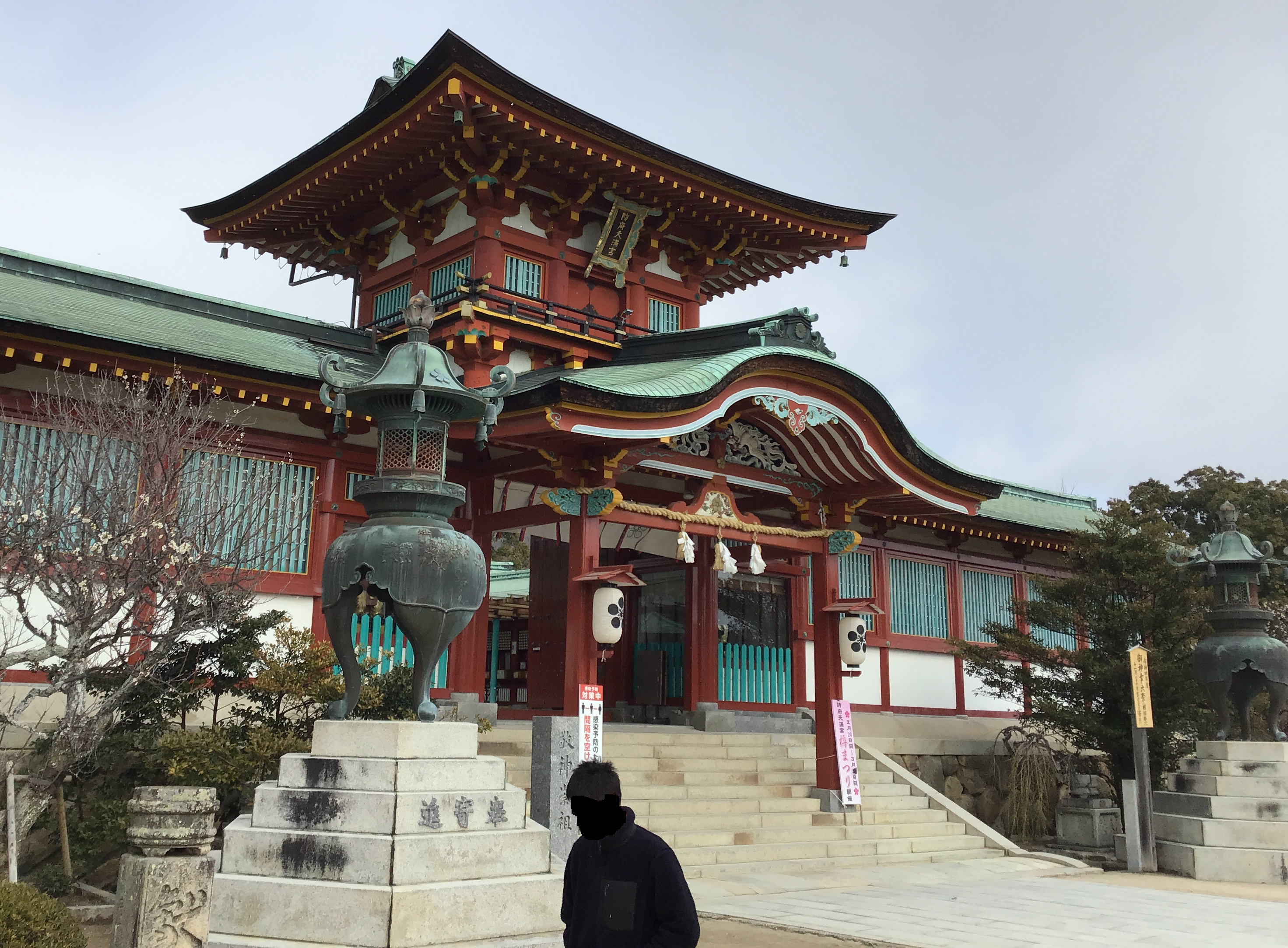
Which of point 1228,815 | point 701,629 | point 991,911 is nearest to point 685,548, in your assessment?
point 701,629

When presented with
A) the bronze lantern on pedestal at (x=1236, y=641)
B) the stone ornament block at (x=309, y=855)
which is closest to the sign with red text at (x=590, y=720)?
the stone ornament block at (x=309, y=855)

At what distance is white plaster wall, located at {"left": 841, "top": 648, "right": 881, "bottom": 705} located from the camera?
16656 millimetres

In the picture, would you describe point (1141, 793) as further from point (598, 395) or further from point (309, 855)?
point (309, 855)

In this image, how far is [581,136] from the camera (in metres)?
14.2

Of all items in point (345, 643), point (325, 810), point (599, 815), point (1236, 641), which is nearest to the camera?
point (599, 815)

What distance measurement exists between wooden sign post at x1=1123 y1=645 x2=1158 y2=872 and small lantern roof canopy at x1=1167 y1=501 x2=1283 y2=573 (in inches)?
58.5

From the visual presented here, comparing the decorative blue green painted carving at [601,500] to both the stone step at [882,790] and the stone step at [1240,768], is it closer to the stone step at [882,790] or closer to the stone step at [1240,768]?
the stone step at [882,790]

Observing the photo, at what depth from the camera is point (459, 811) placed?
6.46 metres

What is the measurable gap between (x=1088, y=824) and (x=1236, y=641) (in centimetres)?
321

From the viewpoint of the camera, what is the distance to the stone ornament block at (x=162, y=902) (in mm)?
6629

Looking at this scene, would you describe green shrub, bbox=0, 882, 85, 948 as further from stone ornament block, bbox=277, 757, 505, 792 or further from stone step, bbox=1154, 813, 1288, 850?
stone step, bbox=1154, 813, 1288, 850

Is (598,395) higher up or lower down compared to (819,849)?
higher up

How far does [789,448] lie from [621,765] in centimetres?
430

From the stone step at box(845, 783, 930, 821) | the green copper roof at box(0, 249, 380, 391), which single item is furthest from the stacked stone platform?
the stone step at box(845, 783, 930, 821)
